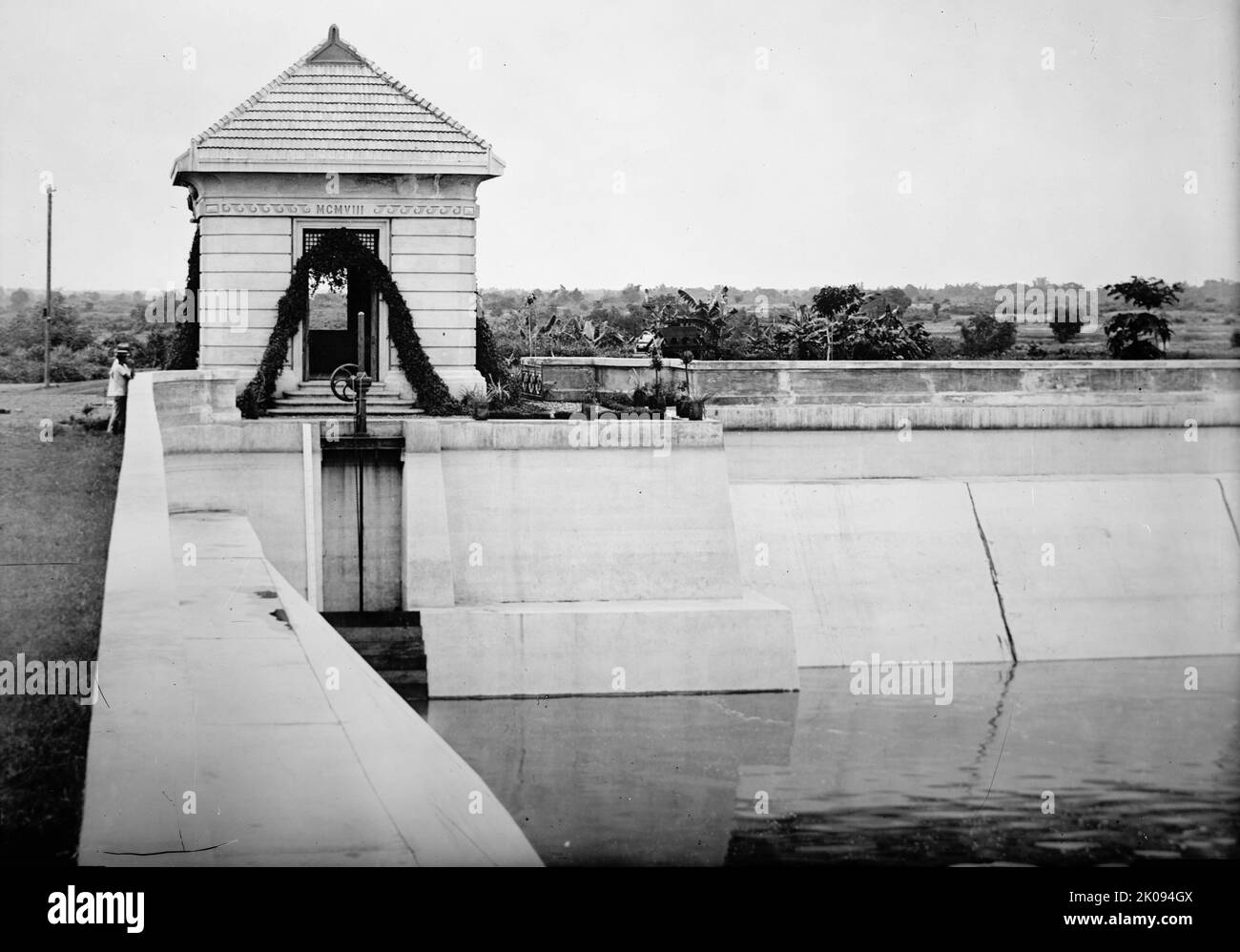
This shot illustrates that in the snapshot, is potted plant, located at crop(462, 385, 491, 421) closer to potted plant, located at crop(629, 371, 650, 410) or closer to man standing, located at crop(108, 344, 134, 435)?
potted plant, located at crop(629, 371, 650, 410)

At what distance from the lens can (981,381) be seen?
86.3ft

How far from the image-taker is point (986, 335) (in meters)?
31.2

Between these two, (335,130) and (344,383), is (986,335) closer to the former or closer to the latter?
(335,130)

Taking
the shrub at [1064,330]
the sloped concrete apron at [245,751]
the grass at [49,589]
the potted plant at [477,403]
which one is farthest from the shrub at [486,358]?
the shrub at [1064,330]

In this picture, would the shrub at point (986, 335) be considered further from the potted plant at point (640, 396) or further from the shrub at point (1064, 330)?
the potted plant at point (640, 396)

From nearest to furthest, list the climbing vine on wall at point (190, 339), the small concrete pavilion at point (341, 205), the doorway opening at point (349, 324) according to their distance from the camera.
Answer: the small concrete pavilion at point (341, 205) < the doorway opening at point (349, 324) < the climbing vine on wall at point (190, 339)

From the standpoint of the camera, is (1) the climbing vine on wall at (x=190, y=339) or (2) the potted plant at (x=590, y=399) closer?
(2) the potted plant at (x=590, y=399)

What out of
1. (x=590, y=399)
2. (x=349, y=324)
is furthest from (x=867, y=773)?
(x=349, y=324)

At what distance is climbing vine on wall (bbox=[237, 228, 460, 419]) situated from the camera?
A: 21375mm

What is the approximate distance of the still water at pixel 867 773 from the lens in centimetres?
1329

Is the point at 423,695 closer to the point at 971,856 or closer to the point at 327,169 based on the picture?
the point at 971,856

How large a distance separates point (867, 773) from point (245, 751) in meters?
9.81

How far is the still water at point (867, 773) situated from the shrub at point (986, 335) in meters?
13.1

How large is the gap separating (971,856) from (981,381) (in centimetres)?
1487
